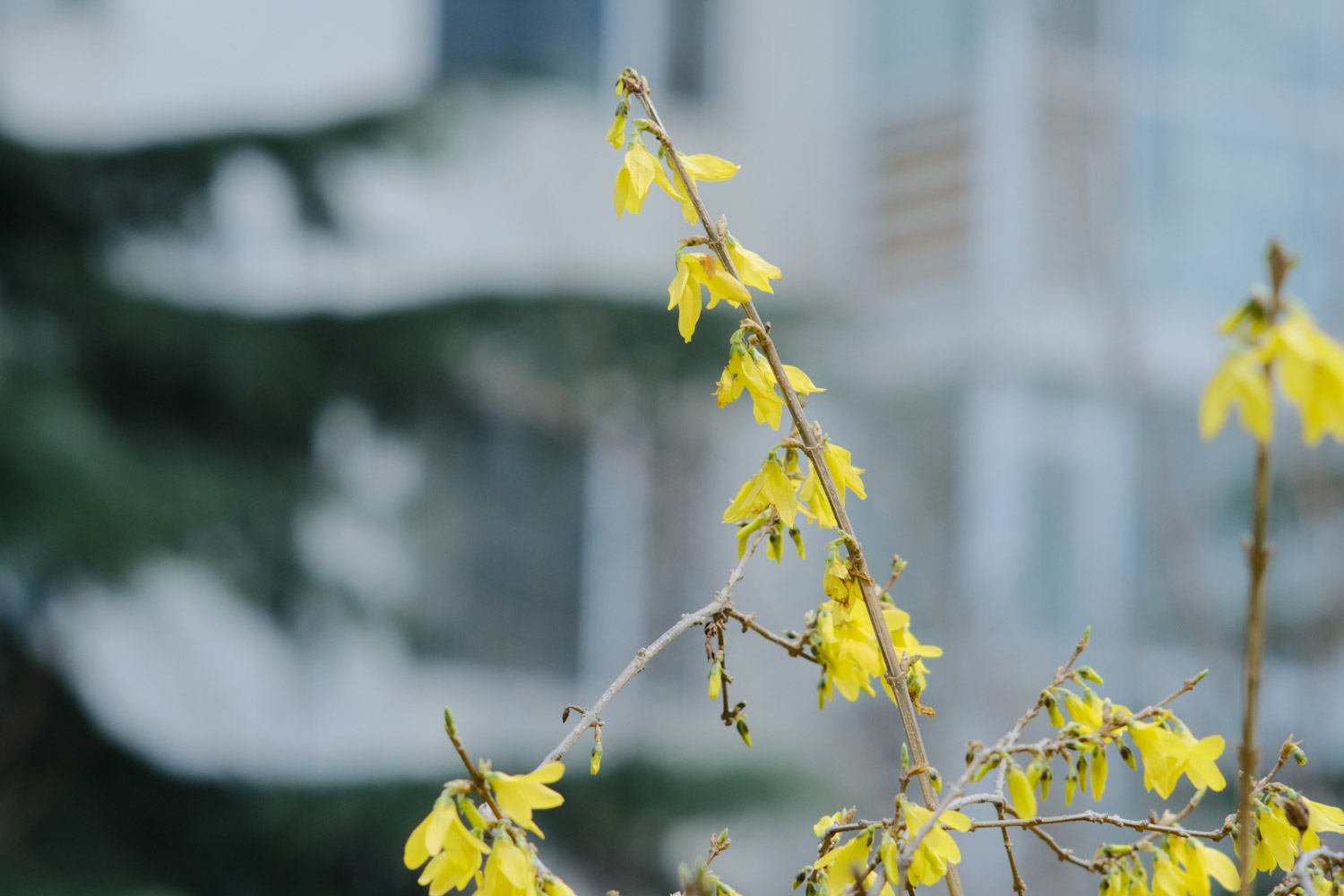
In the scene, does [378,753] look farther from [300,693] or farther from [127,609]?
[127,609]

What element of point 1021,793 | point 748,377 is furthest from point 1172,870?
point 748,377

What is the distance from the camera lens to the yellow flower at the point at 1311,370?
68cm

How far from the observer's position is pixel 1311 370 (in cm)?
68

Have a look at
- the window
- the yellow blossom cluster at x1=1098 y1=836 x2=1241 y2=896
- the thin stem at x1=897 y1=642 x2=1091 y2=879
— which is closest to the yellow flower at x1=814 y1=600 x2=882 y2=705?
the thin stem at x1=897 y1=642 x2=1091 y2=879

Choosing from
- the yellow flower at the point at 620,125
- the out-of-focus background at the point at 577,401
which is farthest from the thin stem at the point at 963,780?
the out-of-focus background at the point at 577,401

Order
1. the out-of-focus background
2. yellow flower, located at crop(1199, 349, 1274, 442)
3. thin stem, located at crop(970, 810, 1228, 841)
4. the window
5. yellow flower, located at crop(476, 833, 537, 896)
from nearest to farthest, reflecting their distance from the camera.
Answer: yellow flower, located at crop(1199, 349, 1274, 442)
yellow flower, located at crop(476, 833, 537, 896)
thin stem, located at crop(970, 810, 1228, 841)
the out-of-focus background
the window

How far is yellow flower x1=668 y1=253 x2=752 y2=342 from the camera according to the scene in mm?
973

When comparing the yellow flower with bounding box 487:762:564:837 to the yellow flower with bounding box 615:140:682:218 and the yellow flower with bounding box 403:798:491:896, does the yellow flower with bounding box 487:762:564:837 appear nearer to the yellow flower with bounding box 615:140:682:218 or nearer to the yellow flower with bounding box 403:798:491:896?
the yellow flower with bounding box 403:798:491:896

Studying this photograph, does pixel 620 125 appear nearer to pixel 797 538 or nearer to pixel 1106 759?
pixel 797 538

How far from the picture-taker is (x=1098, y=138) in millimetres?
4500

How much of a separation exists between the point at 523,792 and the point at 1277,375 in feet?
1.59

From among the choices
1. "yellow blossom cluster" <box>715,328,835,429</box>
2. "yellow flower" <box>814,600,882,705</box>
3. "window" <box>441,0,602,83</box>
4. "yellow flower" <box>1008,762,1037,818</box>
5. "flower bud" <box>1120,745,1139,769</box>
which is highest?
"window" <box>441,0,602,83</box>

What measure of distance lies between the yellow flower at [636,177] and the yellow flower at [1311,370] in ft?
1.45

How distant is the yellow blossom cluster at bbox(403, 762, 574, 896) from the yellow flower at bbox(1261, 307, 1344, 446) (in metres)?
0.45
